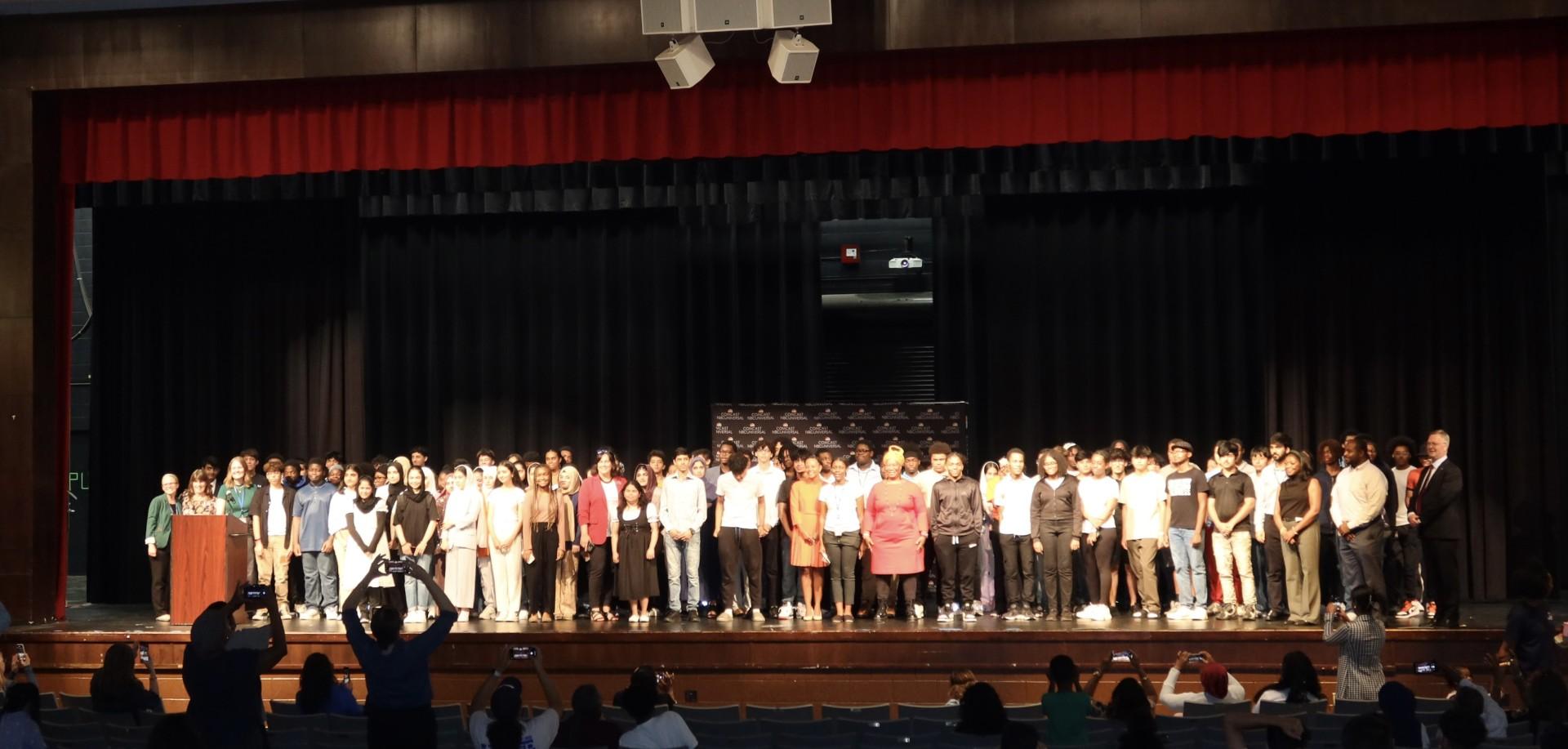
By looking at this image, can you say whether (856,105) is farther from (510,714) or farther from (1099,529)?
(510,714)

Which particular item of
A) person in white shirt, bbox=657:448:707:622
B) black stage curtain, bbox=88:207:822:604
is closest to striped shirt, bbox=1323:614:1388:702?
person in white shirt, bbox=657:448:707:622

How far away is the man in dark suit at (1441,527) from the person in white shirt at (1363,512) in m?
0.31

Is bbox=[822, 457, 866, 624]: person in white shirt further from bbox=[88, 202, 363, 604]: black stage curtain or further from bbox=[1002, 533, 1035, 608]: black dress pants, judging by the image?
bbox=[88, 202, 363, 604]: black stage curtain

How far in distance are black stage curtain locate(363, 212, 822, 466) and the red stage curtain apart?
4.58 metres

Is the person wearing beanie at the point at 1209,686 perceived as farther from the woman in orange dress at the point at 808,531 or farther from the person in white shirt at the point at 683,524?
the person in white shirt at the point at 683,524

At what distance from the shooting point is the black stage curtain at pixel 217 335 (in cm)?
1597

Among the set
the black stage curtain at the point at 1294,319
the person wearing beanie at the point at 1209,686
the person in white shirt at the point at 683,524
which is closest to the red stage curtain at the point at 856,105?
the person in white shirt at the point at 683,524

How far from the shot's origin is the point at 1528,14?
10.1 metres

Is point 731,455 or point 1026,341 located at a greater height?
point 1026,341

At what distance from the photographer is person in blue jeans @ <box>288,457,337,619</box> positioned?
41.5ft

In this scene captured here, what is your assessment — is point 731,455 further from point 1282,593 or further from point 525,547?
point 1282,593

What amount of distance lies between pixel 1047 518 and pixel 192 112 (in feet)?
24.0

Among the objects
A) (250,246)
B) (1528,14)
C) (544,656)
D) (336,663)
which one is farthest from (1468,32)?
(250,246)

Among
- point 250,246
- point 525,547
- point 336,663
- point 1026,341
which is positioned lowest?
point 336,663
